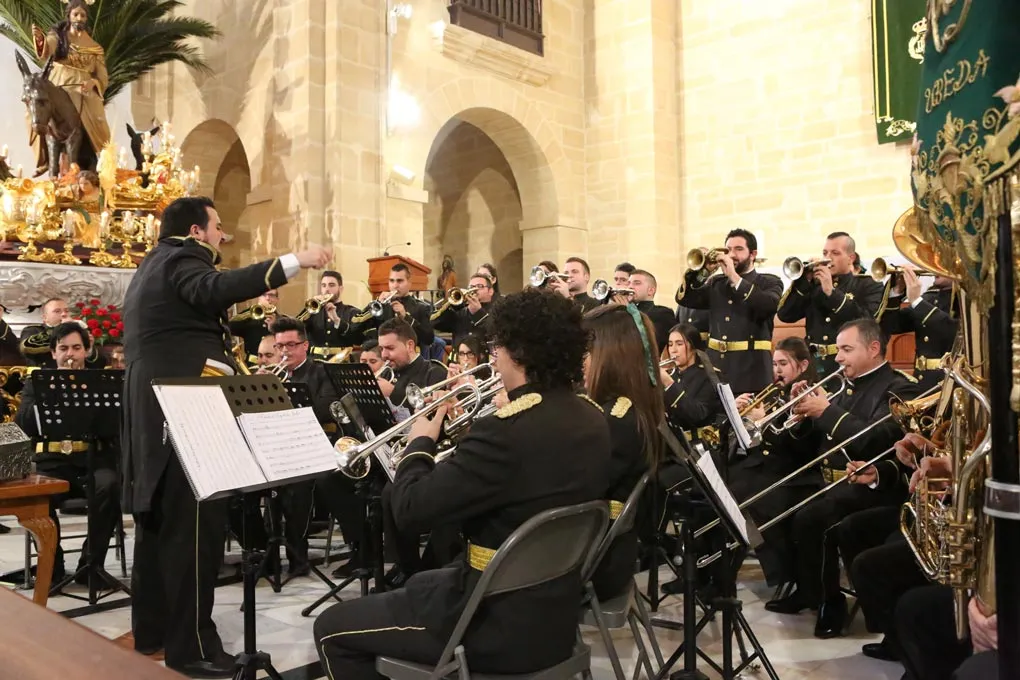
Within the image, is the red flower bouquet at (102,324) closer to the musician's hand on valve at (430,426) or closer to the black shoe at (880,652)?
the musician's hand on valve at (430,426)

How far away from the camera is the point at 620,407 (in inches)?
124

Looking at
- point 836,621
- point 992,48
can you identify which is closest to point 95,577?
point 836,621

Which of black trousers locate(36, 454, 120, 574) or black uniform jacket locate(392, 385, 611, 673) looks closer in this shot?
black uniform jacket locate(392, 385, 611, 673)

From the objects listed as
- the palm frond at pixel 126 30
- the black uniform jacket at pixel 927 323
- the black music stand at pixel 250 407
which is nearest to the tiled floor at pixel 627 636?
the black music stand at pixel 250 407

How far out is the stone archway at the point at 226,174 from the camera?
1374cm

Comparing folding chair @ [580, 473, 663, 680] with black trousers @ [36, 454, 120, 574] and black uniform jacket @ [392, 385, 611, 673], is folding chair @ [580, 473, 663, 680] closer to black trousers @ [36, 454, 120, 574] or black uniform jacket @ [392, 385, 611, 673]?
black uniform jacket @ [392, 385, 611, 673]

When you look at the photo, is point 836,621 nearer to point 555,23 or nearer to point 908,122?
point 908,122

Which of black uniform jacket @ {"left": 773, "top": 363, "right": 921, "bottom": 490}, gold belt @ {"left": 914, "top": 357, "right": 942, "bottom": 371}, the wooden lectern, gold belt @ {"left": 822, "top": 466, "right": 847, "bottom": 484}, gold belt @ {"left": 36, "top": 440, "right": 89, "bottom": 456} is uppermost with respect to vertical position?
the wooden lectern

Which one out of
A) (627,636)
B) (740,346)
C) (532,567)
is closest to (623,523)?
(532,567)

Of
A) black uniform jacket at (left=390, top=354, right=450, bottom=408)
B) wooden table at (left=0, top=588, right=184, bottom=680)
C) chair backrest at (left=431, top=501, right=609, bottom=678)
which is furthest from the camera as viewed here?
black uniform jacket at (left=390, top=354, right=450, bottom=408)

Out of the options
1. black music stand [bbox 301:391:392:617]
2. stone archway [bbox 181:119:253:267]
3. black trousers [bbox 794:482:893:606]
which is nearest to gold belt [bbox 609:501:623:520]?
black music stand [bbox 301:391:392:617]

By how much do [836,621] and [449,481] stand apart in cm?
268

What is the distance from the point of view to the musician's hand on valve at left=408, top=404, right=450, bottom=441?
2482 millimetres

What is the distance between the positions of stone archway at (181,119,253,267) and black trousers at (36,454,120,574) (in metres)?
8.40
